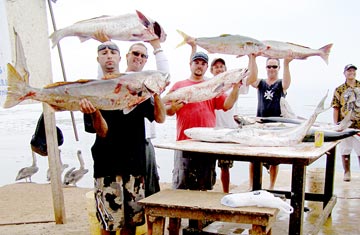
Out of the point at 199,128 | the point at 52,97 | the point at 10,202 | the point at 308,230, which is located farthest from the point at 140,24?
the point at 10,202

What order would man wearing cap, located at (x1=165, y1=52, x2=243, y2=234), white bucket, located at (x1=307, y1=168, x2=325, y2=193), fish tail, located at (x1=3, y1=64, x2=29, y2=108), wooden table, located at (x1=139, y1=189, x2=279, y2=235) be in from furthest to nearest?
white bucket, located at (x1=307, y1=168, x2=325, y2=193), man wearing cap, located at (x1=165, y1=52, x2=243, y2=234), wooden table, located at (x1=139, y1=189, x2=279, y2=235), fish tail, located at (x1=3, y1=64, x2=29, y2=108)

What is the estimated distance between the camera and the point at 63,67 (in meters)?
5.53

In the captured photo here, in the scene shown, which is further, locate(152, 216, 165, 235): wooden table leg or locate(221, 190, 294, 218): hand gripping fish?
locate(152, 216, 165, 235): wooden table leg

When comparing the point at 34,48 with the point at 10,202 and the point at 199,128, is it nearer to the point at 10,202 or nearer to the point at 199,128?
the point at 199,128

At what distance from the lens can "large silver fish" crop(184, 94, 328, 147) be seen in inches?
156

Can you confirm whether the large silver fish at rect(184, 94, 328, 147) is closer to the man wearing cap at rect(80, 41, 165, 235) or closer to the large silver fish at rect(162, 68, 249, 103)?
the large silver fish at rect(162, 68, 249, 103)

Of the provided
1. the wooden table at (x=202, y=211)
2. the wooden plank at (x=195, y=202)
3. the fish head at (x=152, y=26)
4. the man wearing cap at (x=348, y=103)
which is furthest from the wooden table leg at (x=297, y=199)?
the man wearing cap at (x=348, y=103)

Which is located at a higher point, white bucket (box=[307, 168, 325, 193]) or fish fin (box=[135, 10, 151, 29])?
fish fin (box=[135, 10, 151, 29])

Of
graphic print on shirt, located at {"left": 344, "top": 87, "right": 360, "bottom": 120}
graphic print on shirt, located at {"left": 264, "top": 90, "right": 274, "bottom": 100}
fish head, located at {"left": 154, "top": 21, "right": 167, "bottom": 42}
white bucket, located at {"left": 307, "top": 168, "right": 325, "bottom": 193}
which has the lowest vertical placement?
white bucket, located at {"left": 307, "top": 168, "right": 325, "bottom": 193}

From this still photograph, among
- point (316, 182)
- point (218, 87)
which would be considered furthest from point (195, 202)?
point (316, 182)

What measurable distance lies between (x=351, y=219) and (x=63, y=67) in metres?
4.20

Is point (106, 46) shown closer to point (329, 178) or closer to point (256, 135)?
point (256, 135)

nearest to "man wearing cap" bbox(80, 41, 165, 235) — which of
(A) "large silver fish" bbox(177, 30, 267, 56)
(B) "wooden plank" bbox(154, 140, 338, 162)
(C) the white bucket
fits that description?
(B) "wooden plank" bbox(154, 140, 338, 162)

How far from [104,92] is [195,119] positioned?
1.74 m
